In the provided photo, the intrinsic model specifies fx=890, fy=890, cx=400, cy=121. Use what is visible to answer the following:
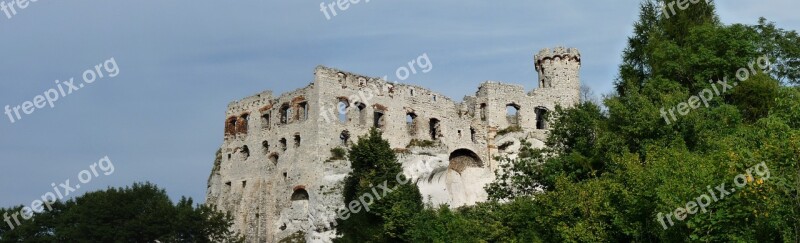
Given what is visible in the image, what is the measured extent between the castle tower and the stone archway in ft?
29.6

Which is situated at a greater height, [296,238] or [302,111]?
[302,111]

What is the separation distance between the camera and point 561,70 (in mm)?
68875

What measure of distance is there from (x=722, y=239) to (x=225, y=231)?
40.6 meters

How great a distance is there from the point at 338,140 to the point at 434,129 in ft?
28.6

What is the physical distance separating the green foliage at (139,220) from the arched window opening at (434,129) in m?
15.2

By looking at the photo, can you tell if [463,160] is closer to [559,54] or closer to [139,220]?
[559,54]

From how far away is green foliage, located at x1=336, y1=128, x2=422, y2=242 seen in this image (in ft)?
145

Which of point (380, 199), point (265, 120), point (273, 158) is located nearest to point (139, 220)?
point (273, 158)

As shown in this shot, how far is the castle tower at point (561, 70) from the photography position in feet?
224

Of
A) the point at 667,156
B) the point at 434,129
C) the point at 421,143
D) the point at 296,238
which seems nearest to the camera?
the point at 667,156

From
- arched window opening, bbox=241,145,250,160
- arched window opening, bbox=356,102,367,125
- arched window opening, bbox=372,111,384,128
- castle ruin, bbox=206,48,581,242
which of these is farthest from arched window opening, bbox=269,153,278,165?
arched window opening, bbox=372,111,384,128

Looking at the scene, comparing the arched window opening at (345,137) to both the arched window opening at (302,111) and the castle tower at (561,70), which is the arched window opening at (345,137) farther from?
the castle tower at (561,70)

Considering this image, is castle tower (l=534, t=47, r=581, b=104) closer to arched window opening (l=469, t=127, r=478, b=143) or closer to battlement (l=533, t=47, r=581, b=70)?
battlement (l=533, t=47, r=581, b=70)

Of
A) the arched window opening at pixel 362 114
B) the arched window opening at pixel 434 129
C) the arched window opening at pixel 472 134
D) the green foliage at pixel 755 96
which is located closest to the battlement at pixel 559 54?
the arched window opening at pixel 472 134
